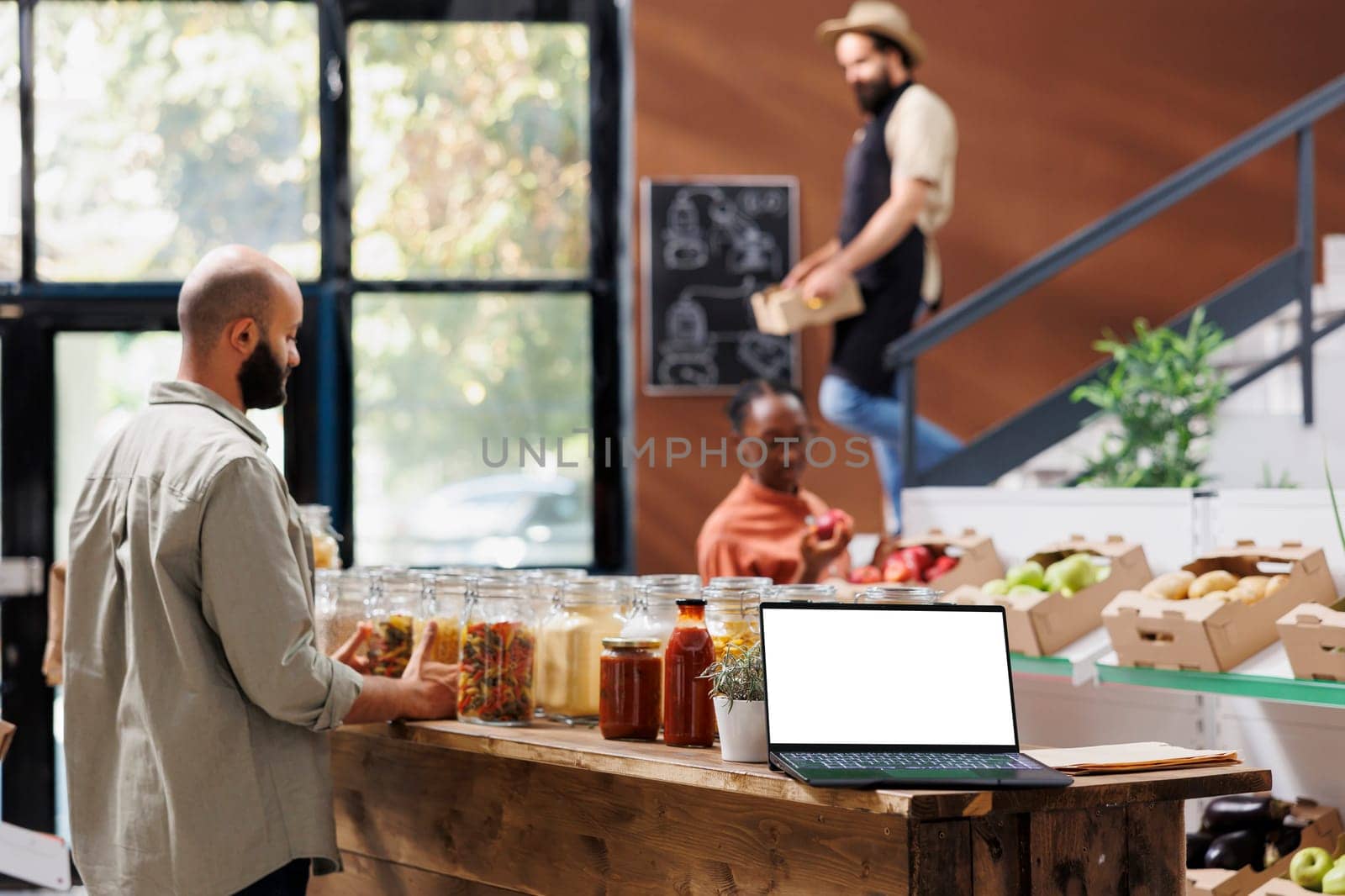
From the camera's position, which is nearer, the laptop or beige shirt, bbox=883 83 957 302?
the laptop

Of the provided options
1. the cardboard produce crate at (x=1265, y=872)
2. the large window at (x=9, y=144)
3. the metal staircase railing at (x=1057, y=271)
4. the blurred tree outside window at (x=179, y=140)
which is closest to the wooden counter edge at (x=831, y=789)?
the cardboard produce crate at (x=1265, y=872)

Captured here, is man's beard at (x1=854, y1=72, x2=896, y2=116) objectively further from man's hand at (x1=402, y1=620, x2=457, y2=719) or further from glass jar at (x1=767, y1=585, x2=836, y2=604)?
glass jar at (x1=767, y1=585, x2=836, y2=604)

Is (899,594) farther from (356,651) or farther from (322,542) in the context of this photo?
(322,542)

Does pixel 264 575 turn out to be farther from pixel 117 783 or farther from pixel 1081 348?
pixel 1081 348

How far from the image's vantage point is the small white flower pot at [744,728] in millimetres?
1842

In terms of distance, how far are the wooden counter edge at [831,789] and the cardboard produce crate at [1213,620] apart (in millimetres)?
841

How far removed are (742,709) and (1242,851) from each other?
4.90 feet

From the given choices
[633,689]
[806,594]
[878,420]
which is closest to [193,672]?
[633,689]

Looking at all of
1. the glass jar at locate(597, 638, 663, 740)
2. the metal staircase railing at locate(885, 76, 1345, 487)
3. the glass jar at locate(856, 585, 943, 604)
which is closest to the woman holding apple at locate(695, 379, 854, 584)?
the metal staircase railing at locate(885, 76, 1345, 487)

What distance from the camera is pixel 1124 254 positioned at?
5.54 meters

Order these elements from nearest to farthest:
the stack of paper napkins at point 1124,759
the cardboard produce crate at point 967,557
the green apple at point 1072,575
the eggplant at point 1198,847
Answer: the stack of paper napkins at point 1124,759, the eggplant at point 1198,847, the green apple at point 1072,575, the cardboard produce crate at point 967,557

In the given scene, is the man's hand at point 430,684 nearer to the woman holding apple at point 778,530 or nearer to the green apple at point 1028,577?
the green apple at point 1028,577

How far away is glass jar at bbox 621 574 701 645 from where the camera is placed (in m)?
2.14

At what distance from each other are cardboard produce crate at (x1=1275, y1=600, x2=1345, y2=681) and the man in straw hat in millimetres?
2575
